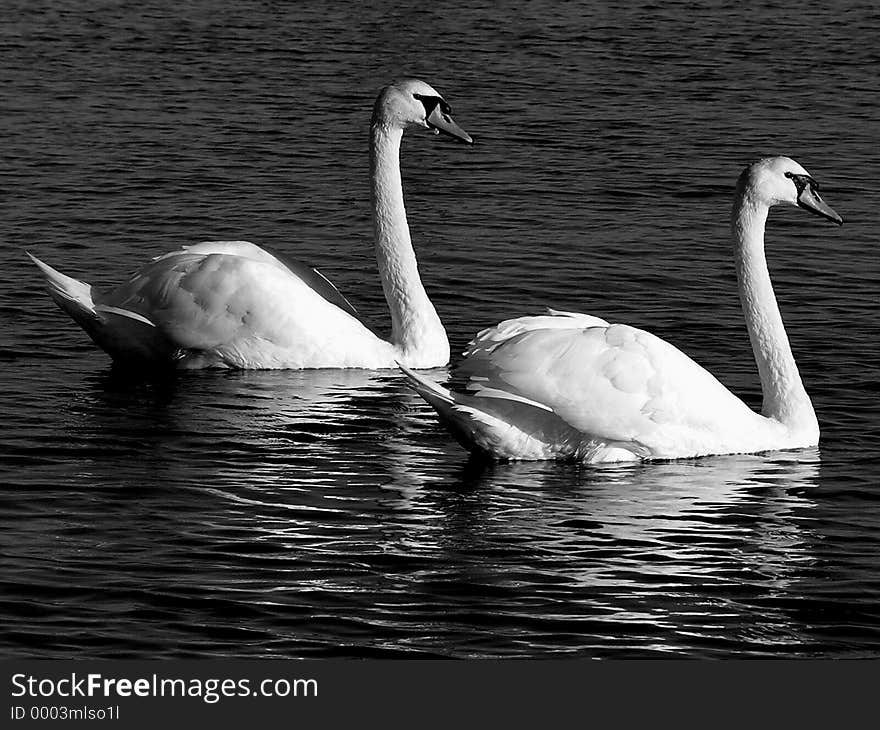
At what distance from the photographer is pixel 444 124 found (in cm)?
1306

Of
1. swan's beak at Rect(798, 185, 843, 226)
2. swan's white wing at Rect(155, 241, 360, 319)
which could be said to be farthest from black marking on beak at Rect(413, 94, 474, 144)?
swan's beak at Rect(798, 185, 843, 226)

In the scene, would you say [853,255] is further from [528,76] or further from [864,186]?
[528,76]

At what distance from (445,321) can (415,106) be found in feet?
5.55

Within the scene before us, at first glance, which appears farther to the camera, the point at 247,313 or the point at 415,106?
the point at 415,106

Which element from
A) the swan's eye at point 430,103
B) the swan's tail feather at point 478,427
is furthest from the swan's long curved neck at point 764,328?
the swan's eye at point 430,103

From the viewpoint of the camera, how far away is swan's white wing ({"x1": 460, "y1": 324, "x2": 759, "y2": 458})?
33.4 ft

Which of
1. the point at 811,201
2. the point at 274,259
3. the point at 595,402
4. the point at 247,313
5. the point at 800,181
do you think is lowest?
the point at 595,402

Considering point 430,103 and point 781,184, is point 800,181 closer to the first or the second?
point 781,184

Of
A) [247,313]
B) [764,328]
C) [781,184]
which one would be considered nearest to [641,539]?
[764,328]

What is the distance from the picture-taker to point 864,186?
1784cm

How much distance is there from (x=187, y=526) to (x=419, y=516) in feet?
3.75

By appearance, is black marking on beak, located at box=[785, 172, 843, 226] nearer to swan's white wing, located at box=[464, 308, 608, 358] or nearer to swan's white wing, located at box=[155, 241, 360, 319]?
swan's white wing, located at box=[464, 308, 608, 358]

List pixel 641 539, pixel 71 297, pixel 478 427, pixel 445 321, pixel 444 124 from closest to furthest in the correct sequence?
pixel 641 539
pixel 478 427
pixel 71 297
pixel 444 124
pixel 445 321

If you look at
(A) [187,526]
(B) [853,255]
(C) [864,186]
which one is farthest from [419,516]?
(C) [864,186]
